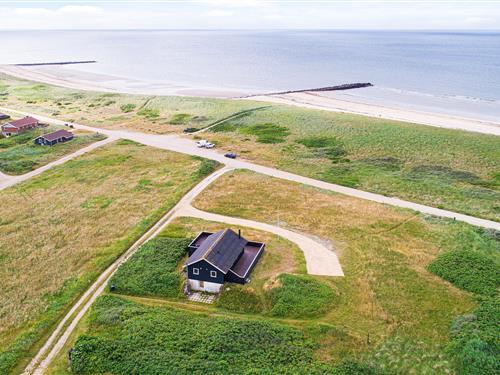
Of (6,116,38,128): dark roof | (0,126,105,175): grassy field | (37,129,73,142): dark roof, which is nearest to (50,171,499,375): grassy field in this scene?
(0,126,105,175): grassy field

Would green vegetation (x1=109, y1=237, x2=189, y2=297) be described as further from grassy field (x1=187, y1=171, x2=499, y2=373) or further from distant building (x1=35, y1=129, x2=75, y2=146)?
distant building (x1=35, y1=129, x2=75, y2=146)

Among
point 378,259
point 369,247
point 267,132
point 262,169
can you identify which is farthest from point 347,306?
point 267,132

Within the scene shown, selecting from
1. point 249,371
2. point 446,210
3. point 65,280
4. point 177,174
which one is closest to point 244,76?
point 177,174

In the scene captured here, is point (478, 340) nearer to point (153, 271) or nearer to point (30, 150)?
point (153, 271)

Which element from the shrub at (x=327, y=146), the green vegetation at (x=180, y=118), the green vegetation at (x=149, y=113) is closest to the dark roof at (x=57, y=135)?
the green vegetation at (x=180, y=118)

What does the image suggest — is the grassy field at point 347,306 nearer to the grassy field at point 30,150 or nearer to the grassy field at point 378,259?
the grassy field at point 378,259

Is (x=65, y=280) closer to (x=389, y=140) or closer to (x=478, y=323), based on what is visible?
(x=478, y=323)
